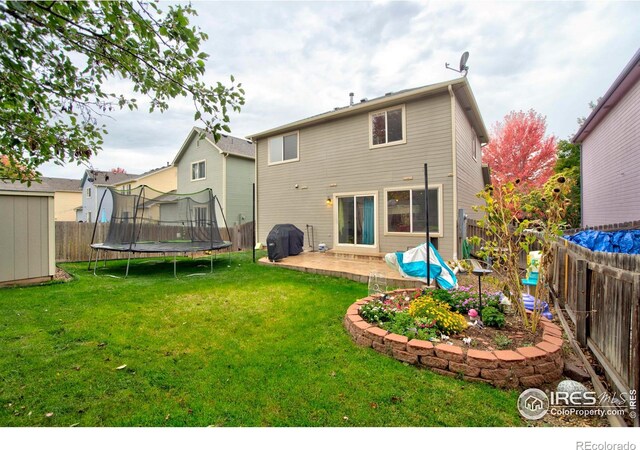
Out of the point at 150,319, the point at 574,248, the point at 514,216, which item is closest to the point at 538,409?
the point at 514,216

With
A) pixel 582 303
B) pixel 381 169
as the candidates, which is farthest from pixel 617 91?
pixel 582 303

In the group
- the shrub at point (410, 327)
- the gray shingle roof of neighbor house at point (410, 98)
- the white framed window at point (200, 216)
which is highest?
the gray shingle roof of neighbor house at point (410, 98)

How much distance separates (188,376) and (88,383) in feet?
2.53

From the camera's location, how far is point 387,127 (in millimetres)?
8562

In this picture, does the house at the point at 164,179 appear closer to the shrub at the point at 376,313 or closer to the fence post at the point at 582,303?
the shrub at the point at 376,313

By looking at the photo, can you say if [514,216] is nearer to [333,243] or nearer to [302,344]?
[302,344]

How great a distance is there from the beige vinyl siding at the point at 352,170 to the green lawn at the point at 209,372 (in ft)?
15.6


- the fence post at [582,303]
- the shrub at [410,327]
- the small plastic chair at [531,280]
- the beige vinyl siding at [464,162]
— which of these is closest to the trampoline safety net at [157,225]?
the shrub at [410,327]

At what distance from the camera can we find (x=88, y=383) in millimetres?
2312

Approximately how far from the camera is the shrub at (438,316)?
2.96 meters

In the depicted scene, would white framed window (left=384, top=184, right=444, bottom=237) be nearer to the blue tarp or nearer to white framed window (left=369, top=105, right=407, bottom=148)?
white framed window (left=369, top=105, right=407, bottom=148)

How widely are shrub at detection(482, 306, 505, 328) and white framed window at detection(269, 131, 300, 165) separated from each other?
8.62 meters

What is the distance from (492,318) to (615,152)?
9.19 m

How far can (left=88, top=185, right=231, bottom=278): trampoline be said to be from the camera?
7.48 m
